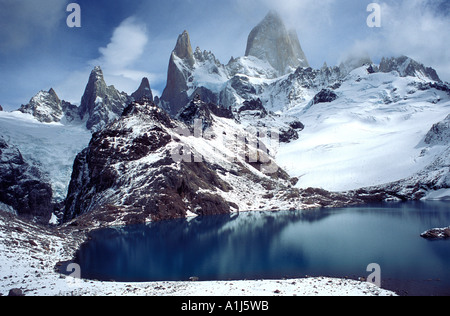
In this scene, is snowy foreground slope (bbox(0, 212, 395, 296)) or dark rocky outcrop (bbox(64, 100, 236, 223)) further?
dark rocky outcrop (bbox(64, 100, 236, 223))

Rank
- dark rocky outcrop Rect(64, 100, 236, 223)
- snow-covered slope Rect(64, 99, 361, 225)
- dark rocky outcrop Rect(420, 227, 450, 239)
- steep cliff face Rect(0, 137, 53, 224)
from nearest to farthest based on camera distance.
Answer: dark rocky outcrop Rect(420, 227, 450, 239), dark rocky outcrop Rect(64, 100, 236, 223), snow-covered slope Rect(64, 99, 361, 225), steep cliff face Rect(0, 137, 53, 224)

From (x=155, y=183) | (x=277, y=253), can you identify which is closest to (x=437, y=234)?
(x=277, y=253)

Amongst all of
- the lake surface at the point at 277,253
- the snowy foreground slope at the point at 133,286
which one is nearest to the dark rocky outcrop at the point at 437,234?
the lake surface at the point at 277,253

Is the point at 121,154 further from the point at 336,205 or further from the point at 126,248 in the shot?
the point at 336,205

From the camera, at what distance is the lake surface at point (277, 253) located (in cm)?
3981

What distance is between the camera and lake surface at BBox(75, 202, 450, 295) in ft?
131

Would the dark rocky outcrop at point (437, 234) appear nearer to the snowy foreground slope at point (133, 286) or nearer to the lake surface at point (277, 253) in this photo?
the lake surface at point (277, 253)

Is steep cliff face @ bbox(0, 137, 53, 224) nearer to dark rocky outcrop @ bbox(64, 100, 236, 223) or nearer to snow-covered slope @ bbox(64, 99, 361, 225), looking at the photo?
snow-covered slope @ bbox(64, 99, 361, 225)

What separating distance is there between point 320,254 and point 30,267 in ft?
139

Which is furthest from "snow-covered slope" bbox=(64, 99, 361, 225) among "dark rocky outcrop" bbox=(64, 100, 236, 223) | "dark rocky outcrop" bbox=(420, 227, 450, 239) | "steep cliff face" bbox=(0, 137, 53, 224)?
"dark rocky outcrop" bbox=(420, 227, 450, 239)

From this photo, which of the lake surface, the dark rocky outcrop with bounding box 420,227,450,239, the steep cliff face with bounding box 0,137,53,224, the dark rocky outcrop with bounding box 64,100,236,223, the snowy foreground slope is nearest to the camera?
the snowy foreground slope

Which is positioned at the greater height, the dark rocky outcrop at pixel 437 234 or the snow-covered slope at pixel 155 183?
the snow-covered slope at pixel 155 183

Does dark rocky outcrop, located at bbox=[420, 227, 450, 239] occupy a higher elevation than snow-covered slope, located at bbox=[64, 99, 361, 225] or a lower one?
lower

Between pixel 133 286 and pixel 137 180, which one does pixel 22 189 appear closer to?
pixel 137 180
